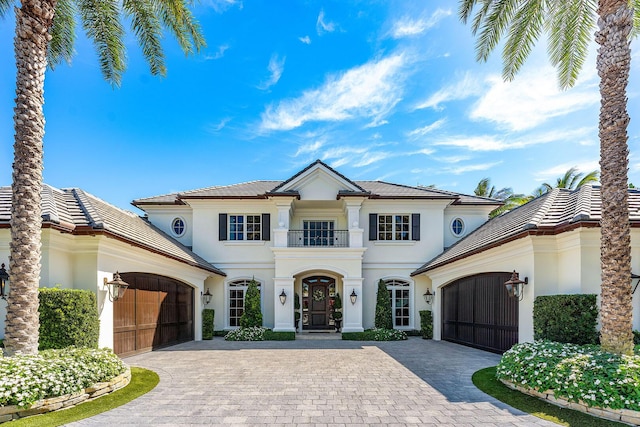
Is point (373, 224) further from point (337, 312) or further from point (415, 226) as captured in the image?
point (337, 312)

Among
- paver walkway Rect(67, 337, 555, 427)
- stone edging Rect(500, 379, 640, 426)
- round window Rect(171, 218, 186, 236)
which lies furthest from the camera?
round window Rect(171, 218, 186, 236)

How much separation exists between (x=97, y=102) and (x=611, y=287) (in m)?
15.3

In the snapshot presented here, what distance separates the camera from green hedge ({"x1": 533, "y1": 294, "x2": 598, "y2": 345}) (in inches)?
333

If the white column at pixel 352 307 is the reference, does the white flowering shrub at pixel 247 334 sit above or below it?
below

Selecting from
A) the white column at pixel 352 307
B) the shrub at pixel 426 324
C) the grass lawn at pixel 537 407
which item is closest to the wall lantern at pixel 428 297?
the shrub at pixel 426 324

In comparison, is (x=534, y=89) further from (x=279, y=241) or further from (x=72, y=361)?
(x=72, y=361)

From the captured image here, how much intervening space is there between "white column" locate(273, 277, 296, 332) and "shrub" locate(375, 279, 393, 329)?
3721 millimetres

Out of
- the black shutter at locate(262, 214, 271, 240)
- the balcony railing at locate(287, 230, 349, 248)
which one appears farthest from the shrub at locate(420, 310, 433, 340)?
the black shutter at locate(262, 214, 271, 240)

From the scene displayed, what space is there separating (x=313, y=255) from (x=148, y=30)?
33.9 ft

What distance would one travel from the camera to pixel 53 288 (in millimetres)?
8633

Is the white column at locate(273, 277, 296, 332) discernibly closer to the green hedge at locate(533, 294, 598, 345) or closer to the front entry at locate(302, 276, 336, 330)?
the front entry at locate(302, 276, 336, 330)

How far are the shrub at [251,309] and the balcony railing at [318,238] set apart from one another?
2757 mm

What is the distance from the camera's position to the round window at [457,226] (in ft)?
62.0

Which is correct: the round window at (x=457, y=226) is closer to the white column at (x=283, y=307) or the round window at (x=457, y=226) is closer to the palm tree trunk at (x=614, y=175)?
the white column at (x=283, y=307)
